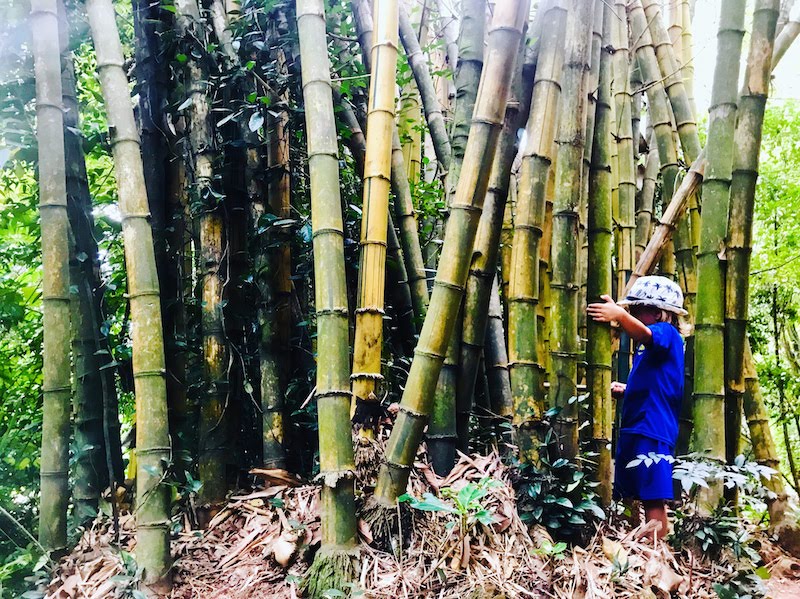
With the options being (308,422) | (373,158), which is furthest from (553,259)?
(308,422)

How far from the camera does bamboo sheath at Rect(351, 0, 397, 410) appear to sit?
2186mm

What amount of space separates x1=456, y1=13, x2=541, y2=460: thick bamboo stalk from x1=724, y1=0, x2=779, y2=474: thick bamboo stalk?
0.77 m

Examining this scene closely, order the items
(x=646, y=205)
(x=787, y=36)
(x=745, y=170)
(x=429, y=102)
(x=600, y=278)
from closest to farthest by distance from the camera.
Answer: (x=745, y=170) → (x=600, y=278) → (x=787, y=36) → (x=429, y=102) → (x=646, y=205)

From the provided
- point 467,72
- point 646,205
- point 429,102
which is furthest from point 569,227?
point 646,205

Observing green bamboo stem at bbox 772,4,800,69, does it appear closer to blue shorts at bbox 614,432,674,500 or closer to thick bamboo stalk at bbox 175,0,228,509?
blue shorts at bbox 614,432,674,500

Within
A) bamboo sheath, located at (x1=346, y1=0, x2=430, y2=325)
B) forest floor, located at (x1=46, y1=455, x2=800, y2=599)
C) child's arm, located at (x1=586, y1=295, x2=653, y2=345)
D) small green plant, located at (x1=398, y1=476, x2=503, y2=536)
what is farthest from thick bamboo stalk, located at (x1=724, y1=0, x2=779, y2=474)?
bamboo sheath, located at (x1=346, y1=0, x2=430, y2=325)

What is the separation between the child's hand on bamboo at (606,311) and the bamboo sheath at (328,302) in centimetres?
103

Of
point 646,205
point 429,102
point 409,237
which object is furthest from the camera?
point 646,205

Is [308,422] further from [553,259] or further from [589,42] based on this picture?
Answer: [589,42]

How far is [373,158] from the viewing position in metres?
2.23

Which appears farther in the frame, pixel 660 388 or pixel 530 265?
pixel 660 388

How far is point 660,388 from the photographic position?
2.64 metres

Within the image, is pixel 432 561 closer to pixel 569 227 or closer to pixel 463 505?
pixel 463 505

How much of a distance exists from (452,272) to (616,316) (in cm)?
79
